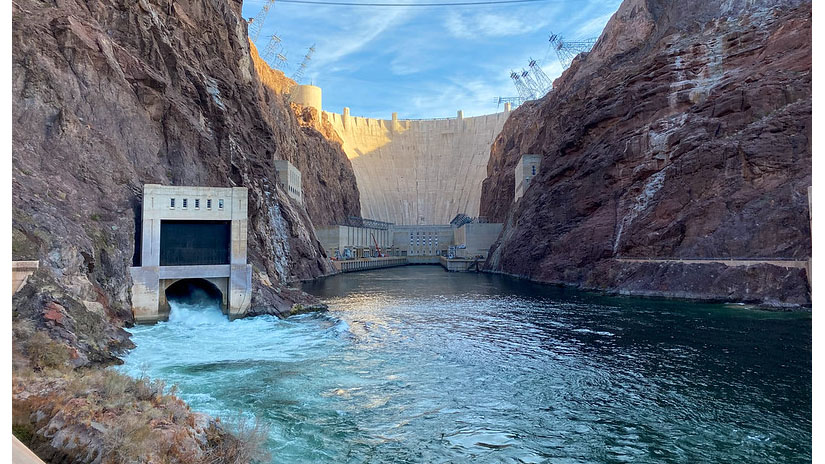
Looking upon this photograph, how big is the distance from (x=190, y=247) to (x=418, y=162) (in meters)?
143

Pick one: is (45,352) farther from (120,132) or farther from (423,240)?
(423,240)

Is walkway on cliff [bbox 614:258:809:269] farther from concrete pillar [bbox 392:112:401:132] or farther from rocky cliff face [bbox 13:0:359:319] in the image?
concrete pillar [bbox 392:112:401:132]

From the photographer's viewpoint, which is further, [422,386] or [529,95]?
[529,95]

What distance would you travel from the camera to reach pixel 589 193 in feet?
184

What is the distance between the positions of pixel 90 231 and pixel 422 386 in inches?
748

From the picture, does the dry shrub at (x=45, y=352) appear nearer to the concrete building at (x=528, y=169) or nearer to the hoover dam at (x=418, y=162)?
the concrete building at (x=528, y=169)

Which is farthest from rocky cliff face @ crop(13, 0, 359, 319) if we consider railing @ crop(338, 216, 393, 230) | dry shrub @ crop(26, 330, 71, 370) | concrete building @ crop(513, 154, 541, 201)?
railing @ crop(338, 216, 393, 230)

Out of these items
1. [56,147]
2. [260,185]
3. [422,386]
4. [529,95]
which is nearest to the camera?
[422,386]

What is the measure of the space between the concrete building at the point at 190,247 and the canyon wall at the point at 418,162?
4877 inches

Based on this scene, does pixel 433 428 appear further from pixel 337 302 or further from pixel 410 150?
pixel 410 150

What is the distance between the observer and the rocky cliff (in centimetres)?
2155

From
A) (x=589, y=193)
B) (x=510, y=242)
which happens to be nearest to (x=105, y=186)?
(x=589, y=193)

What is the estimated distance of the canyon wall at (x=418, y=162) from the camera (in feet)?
525

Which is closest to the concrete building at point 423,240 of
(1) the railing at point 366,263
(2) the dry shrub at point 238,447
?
(1) the railing at point 366,263
